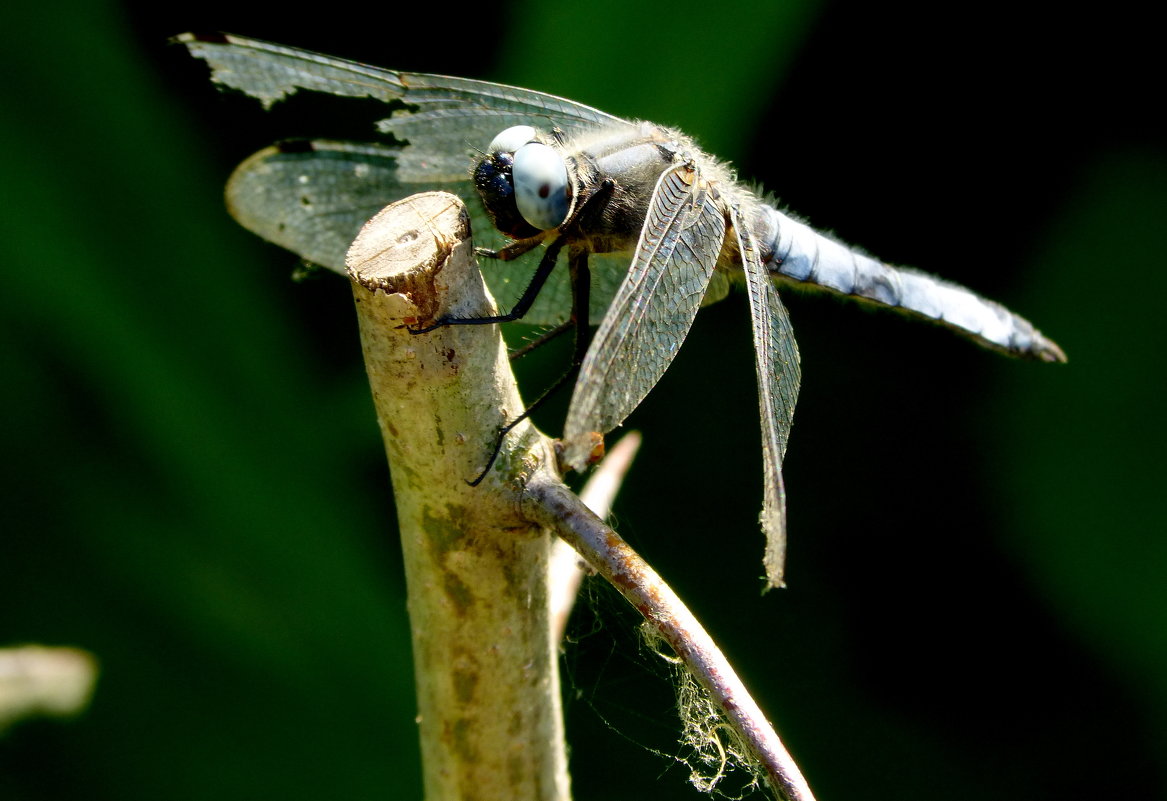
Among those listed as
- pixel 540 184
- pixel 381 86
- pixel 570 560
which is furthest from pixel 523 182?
pixel 570 560

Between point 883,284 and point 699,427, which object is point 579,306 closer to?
point 883,284

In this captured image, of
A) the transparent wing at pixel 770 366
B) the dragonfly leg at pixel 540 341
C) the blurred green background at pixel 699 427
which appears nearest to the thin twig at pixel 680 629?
the transparent wing at pixel 770 366

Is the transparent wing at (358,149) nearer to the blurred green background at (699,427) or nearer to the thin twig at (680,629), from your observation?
the blurred green background at (699,427)

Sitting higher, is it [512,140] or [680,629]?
[512,140]

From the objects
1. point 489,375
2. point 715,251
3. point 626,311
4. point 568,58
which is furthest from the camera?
point 568,58

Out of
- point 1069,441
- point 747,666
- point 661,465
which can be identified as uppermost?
point 1069,441

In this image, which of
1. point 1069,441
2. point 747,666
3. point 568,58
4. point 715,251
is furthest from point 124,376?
point 1069,441

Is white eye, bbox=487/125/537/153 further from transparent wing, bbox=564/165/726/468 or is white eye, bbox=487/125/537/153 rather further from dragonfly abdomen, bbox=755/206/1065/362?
dragonfly abdomen, bbox=755/206/1065/362

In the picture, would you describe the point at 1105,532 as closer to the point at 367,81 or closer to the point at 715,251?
the point at 715,251
